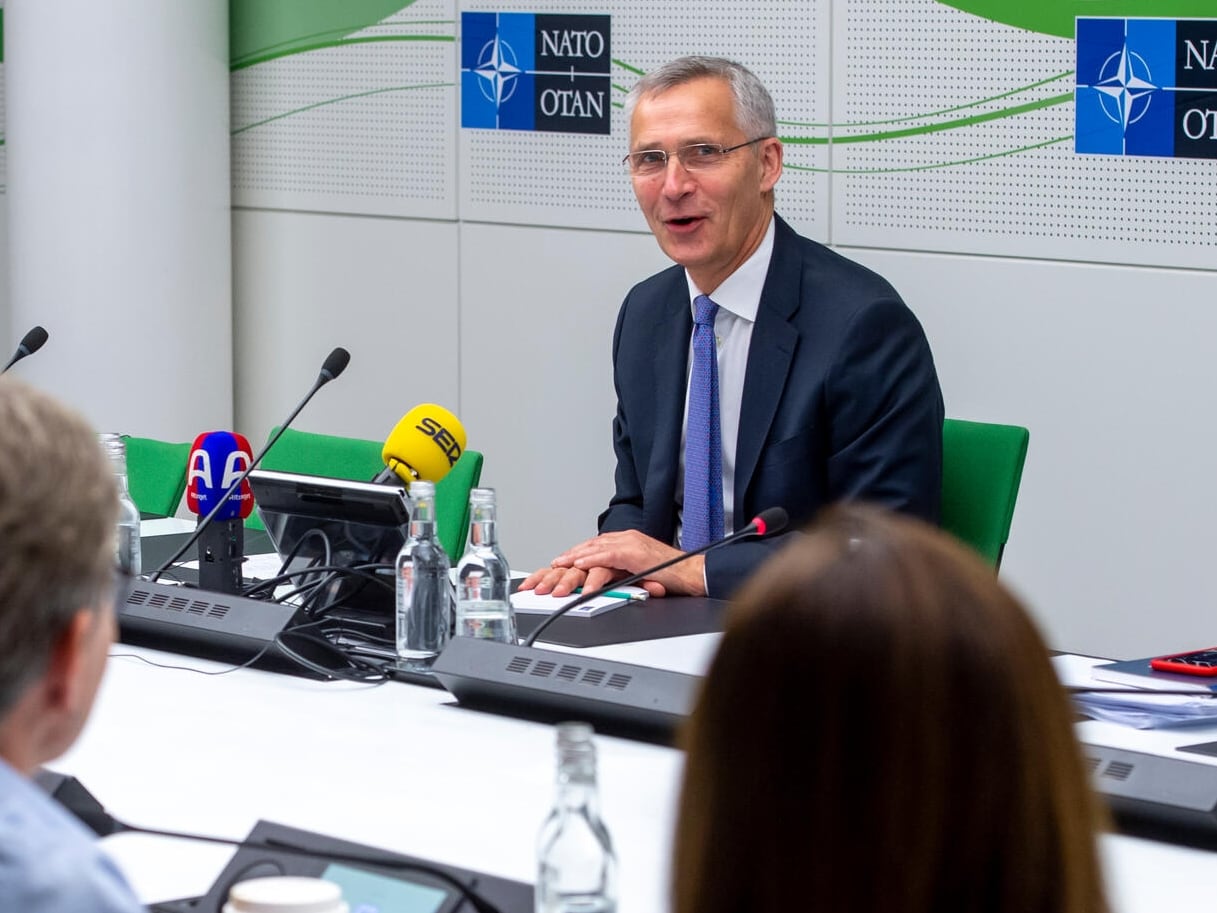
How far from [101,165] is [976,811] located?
4893 millimetres

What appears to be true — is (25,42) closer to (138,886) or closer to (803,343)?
(803,343)

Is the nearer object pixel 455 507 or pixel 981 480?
pixel 981 480

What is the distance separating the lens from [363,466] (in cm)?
356

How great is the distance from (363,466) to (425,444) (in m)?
0.91

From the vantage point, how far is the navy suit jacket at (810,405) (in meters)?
3.12

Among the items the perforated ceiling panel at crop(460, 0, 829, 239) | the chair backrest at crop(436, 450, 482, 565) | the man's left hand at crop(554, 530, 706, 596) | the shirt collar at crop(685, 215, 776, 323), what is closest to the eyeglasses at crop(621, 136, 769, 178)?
the shirt collar at crop(685, 215, 776, 323)

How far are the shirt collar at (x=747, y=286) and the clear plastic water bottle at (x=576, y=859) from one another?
1978 mm

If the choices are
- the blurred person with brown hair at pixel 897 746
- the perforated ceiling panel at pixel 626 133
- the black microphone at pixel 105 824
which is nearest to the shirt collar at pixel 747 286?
the perforated ceiling panel at pixel 626 133

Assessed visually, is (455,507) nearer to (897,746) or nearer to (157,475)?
(157,475)

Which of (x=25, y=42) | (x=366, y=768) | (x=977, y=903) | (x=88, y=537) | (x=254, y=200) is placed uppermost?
(x=25, y=42)

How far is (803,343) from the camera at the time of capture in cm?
327

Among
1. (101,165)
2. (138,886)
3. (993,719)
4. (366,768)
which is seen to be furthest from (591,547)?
(101,165)

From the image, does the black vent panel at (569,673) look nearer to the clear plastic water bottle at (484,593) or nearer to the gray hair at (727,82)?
the clear plastic water bottle at (484,593)

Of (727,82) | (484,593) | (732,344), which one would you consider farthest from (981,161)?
(484,593)
